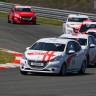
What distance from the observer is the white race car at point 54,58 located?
70.4 feet

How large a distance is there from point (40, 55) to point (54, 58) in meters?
0.51

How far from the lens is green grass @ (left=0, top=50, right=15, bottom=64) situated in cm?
2642

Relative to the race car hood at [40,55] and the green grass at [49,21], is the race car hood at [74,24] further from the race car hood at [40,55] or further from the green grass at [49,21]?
the race car hood at [40,55]

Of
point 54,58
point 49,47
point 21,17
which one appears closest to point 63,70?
point 54,58

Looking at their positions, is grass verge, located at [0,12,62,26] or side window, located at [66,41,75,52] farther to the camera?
grass verge, located at [0,12,62,26]

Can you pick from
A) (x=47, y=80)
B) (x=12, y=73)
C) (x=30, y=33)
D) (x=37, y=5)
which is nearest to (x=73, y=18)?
(x=30, y=33)

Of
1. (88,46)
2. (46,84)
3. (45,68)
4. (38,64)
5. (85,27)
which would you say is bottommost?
(85,27)

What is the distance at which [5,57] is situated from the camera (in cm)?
2762

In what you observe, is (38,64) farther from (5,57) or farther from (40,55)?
(5,57)

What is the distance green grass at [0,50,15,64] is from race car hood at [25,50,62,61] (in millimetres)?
4284

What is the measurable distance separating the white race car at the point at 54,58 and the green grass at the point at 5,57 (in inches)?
143

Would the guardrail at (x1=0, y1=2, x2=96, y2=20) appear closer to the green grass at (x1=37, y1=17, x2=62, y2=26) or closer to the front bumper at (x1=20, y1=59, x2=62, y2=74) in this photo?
the green grass at (x1=37, y1=17, x2=62, y2=26)

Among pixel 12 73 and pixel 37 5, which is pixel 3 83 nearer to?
pixel 12 73

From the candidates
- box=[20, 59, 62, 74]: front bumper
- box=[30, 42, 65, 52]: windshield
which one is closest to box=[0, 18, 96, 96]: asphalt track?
box=[20, 59, 62, 74]: front bumper
